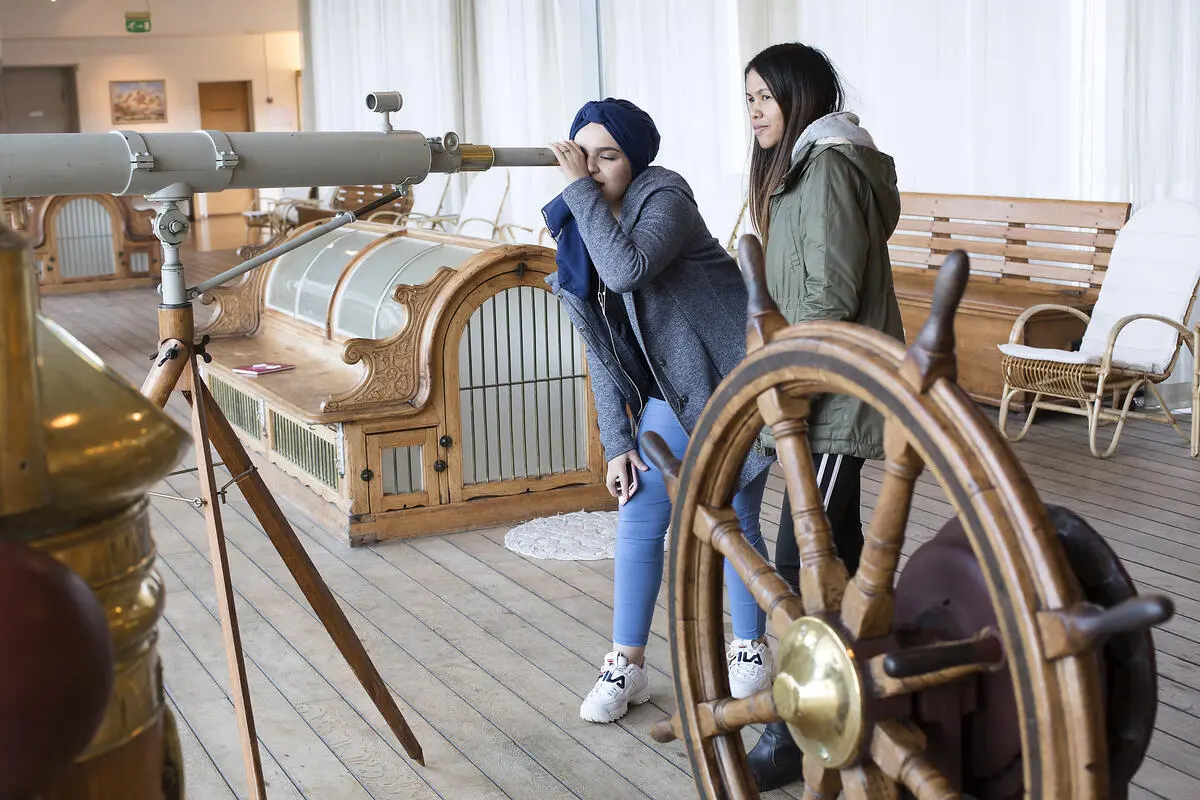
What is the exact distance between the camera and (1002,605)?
92 cm

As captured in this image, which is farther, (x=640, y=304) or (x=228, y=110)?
(x=228, y=110)

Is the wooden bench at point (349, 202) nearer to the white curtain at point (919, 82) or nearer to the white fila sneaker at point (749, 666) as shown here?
the white curtain at point (919, 82)

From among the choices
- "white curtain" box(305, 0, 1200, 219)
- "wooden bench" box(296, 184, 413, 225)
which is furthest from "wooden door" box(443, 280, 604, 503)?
"wooden bench" box(296, 184, 413, 225)

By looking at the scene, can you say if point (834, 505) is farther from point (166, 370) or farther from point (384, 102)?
point (166, 370)

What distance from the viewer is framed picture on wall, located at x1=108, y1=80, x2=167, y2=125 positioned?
2188cm

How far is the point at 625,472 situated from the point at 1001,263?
180 inches

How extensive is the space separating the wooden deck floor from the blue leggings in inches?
9.8

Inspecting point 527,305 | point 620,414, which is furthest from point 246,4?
point 620,414

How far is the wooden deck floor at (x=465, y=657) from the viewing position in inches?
104

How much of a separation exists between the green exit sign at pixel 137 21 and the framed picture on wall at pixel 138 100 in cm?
109

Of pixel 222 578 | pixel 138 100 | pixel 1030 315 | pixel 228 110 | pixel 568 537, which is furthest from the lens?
pixel 228 110

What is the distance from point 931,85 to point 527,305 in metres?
3.94

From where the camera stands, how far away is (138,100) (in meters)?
22.0

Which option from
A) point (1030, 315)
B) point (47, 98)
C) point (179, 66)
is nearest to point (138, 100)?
point (179, 66)
